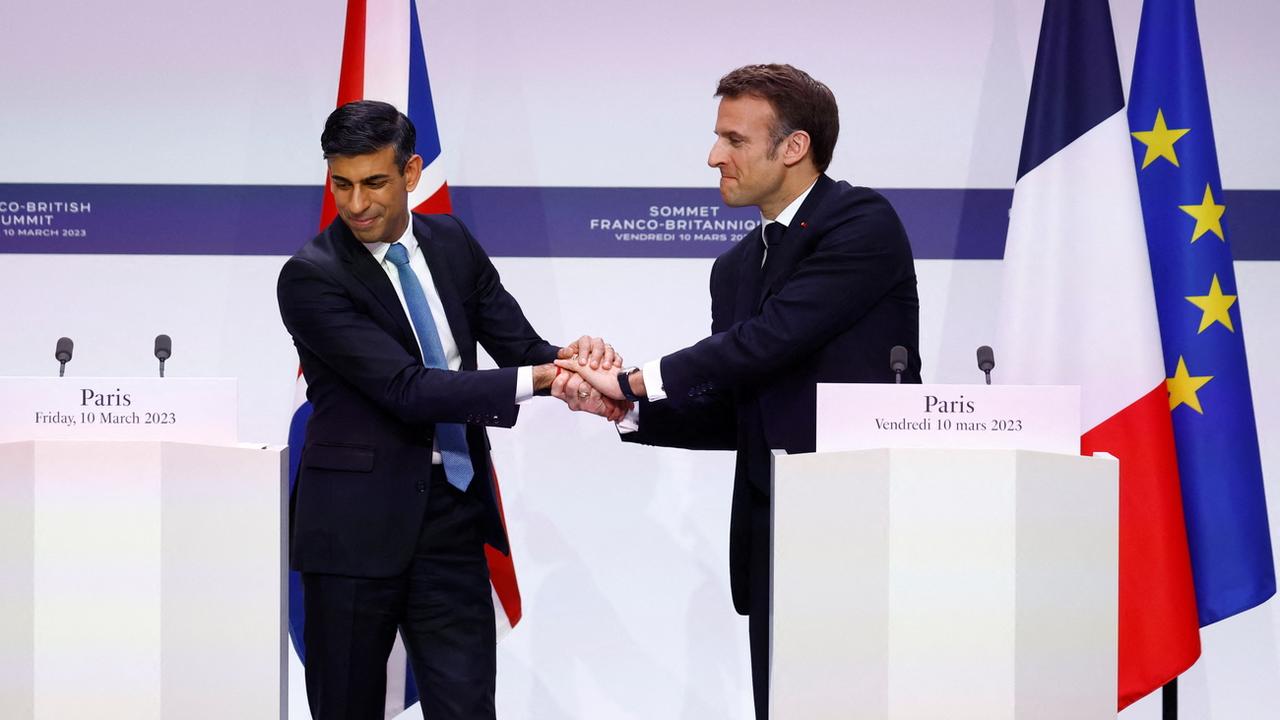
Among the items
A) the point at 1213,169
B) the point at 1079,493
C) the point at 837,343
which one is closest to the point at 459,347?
the point at 837,343

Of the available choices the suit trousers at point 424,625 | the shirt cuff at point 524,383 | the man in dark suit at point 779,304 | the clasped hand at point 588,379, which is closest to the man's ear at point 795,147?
the man in dark suit at point 779,304

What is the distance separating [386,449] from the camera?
2723 mm

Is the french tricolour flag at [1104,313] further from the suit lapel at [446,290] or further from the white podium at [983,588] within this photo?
the suit lapel at [446,290]

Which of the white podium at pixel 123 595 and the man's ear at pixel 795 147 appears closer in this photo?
the white podium at pixel 123 595

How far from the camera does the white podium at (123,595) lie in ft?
Result: 7.57

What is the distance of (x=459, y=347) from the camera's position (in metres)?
2.92

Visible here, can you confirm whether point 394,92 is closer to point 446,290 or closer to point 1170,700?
point 446,290

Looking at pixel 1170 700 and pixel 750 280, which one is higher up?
pixel 750 280

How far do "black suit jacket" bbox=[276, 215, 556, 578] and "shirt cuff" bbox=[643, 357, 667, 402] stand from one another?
38 centimetres

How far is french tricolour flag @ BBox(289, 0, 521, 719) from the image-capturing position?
3787 mm

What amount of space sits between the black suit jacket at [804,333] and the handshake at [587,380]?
8.6 inches

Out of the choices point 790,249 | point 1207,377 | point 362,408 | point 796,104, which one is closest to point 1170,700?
point 1207,377

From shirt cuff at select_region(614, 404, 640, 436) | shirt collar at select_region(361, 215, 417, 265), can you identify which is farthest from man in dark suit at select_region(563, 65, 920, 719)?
shirt collar at select_region(361, 215, 417, 265)

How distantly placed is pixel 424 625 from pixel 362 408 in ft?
1.71
